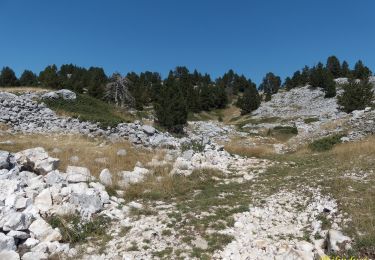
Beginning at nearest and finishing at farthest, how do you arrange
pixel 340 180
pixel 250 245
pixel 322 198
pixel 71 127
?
pixel 250 245 < pixel 322 198 < pixel 340 180 < pixel 71 127

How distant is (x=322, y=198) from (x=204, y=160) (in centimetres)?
731

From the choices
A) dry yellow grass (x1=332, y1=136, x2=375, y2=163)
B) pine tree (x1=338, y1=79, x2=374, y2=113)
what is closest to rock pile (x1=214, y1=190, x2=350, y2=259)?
dry yellow grass (x1=332, y1=136, x2=375, y2=163)

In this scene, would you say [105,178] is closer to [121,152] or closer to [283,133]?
[121,152]

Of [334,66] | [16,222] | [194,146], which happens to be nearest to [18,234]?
[16,222]

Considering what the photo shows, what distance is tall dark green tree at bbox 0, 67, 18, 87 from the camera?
6875 centimetres

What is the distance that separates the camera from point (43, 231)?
9.37 meters

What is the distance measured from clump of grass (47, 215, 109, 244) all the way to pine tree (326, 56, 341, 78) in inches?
3982

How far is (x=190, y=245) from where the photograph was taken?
9.12m

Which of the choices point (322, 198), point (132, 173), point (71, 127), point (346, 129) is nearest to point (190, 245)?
point (322, 198)

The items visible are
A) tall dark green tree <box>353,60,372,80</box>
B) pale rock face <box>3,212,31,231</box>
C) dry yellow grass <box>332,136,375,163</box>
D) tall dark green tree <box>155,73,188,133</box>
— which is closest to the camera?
pale rock face <box>3,212,31,231</box>

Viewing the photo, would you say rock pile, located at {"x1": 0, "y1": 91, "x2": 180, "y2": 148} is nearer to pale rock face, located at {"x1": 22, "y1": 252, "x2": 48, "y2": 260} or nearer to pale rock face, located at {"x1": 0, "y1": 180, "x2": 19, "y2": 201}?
pale rock face, located at {"x1": 0, "y1": 180, "x2": 19, "y2": 201}

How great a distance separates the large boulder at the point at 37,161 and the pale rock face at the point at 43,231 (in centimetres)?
408

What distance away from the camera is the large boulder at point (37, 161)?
13375 millimetres

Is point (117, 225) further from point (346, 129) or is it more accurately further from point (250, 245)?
point (346, 129)
